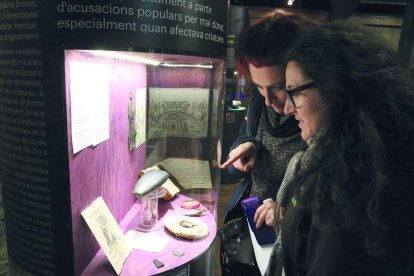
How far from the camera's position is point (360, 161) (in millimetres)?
710

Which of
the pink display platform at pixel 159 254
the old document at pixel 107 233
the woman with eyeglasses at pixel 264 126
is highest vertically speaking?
the woman with eyeglasses at pixel 264 126

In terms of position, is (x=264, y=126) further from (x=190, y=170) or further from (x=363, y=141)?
(x=363, y=141)

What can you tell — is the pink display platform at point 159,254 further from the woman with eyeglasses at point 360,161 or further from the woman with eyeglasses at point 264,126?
the woman with eyeglasses at point 360,161

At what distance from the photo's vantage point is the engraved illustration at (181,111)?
1409 millimetres

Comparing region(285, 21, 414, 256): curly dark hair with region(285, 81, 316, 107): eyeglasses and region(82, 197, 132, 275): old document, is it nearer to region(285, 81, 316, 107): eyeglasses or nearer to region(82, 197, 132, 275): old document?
region(285, 81, 316, 107): eyeglasses

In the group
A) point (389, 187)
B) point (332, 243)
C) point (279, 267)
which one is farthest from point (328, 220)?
point (279, 267)

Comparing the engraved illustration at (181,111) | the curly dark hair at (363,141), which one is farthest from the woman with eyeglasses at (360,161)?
the engraved illustration at (181,111)

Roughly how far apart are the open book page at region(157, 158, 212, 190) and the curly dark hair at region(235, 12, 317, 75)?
0.58 m

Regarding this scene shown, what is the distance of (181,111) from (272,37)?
0.51 m

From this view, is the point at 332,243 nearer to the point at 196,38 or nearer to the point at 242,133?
the point at 196,38

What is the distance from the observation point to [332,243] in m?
0.70

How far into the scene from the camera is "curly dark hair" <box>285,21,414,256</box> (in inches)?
27.1

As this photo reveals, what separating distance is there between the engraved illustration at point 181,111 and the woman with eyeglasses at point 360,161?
671 millimetres

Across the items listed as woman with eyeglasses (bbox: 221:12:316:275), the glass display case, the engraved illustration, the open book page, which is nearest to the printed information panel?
the glass display case
